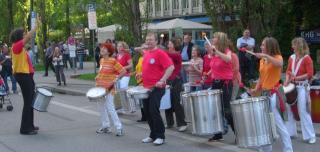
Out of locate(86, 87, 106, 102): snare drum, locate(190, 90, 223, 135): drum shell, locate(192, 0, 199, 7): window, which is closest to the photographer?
locate(190, 90, 223, 135): drum shell

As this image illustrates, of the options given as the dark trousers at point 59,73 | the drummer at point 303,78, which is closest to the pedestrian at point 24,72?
the drummer at point 303,78

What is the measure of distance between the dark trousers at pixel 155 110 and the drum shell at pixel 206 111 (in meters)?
0.74

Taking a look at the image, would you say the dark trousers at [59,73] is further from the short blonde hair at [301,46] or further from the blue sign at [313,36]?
the blue sign at [313,36]

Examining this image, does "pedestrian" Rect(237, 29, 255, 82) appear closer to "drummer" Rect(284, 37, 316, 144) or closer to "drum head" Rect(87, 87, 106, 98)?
"drummer" Rect(284, 37, 316, 144)

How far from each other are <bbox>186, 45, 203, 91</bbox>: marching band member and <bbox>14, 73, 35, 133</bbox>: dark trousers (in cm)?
312

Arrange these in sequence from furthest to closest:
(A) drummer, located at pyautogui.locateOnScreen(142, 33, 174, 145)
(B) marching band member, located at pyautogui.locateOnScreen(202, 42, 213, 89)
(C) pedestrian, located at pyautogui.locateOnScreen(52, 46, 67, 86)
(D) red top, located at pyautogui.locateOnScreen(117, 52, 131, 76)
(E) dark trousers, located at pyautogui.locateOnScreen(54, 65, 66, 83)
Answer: (E) dark trousers, located at pyautogui.locateOnScreen(54, 65, 66, 83), (C) pedestrian, located at pyautogui.locateOnScreen(52, 46, 67, 86), (D) red top, located at pyautogui.locateOnScreen(117, 52, 131, 76), (B) marching band member, located at pyautogui.locateOnScreen(202, 42, 213, 89), (A) drummer, located at pyautogui.locateOnScreen(142, 33, 174, 145)

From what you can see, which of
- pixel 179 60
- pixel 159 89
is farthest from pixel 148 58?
pixel 179 60

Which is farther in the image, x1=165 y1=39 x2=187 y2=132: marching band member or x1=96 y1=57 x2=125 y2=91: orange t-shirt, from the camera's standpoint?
x1=165 y1=39 x2=187 y2=132: marching band member

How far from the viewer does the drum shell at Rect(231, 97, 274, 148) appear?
24.1ft

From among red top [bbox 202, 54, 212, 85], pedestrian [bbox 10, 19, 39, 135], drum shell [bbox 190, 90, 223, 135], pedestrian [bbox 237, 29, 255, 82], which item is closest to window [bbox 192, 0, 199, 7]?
pedestrian [bbox 237, 29, 255, 82]

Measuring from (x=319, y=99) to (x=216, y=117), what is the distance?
288cm

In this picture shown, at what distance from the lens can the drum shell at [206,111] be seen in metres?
8.37

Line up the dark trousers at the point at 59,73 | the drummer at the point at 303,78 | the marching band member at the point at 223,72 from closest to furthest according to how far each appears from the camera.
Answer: the marching band member at the point at 223,72, the drummer at the point at 303,78, the dark trousers at the point at 59,73

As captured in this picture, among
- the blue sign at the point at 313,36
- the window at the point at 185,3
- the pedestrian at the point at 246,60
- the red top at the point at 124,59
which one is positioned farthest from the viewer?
the window at the point at 185,3
